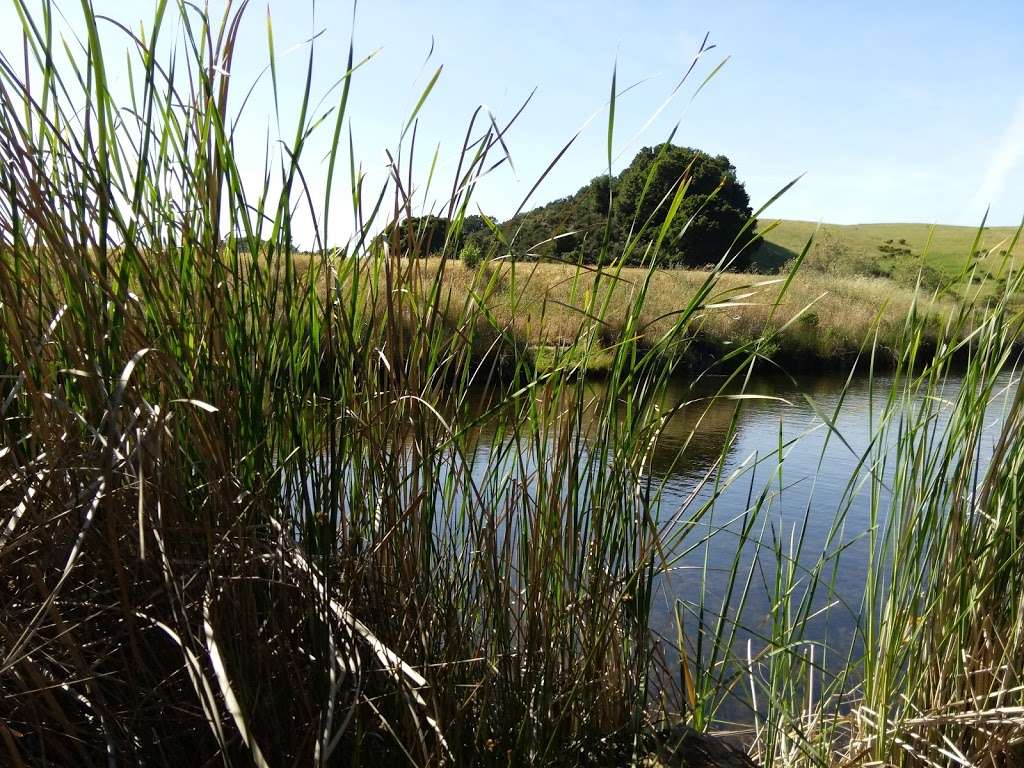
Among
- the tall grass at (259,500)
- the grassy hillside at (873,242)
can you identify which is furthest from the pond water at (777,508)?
the grassy hillside at (873,242)

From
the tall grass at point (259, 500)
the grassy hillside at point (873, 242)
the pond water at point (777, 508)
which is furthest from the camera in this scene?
the grassy hillside at point (873, 242)

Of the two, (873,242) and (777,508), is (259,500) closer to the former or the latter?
(777,508)

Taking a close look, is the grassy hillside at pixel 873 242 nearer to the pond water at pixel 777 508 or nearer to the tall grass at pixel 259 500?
the pond water at pixel 777 508

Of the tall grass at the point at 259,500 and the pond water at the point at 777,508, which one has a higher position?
the tall grass at the point at 259,500

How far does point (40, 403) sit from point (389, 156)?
0.57 meters

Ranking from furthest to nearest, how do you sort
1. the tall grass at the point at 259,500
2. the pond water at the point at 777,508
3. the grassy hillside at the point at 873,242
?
the grassy hillside at the point at 873,242 < the pond water at the point at 777,508 < the tall grass at the point at 259,500

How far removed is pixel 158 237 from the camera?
1199 millimetres

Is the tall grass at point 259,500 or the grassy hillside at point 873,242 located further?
the grassy hillside at point 873,242

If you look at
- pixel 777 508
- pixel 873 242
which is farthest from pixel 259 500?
pixel 873 242

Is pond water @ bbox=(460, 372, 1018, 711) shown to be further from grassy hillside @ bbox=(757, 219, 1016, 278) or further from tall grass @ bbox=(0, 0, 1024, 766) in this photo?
grassy hillside @ bbox=(757, 219, 1016, 278)

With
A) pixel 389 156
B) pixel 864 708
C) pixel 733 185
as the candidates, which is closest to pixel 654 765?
pixel 864 708

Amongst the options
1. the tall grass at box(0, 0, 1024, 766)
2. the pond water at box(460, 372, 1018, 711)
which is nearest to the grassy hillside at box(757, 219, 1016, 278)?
the pond water at box(460, 372, 1018, 711)

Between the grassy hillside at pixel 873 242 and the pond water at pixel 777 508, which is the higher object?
the grassy hillside at pixel 873 242

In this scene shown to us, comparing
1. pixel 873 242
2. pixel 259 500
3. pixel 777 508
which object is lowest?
pixel 777 508
